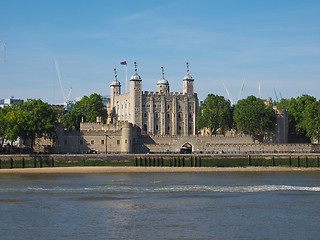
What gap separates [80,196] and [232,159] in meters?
44.6

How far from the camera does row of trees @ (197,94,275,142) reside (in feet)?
381

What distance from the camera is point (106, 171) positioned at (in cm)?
9494

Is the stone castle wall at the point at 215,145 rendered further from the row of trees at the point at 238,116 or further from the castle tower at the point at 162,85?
the castle tower at the point at 162,85

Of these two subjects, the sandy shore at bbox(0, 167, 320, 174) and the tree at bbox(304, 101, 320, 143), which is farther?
the tree at bbox(304, 101, 320, 143)

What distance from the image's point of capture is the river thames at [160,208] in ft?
145

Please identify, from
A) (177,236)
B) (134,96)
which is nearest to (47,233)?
(177,236)

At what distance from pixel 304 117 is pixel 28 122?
55563 millimetres

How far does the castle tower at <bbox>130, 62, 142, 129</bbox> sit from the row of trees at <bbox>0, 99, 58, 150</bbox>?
26.8 metres

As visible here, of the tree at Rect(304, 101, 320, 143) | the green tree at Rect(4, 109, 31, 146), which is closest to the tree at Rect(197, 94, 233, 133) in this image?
the tree at Rect(304, 101, 320, 143)

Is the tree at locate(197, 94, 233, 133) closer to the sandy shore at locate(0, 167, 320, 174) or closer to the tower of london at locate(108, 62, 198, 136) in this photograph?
the tower of london at locate(108, 62, 198, 136)

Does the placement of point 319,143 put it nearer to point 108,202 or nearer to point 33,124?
point 33,124

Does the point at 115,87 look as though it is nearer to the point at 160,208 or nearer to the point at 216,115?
the point at 216,115

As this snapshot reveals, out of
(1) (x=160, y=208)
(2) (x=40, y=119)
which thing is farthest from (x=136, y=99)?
(1) (x=160, y=208)

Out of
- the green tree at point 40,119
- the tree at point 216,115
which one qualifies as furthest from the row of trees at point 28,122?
the tree at point 216,115
